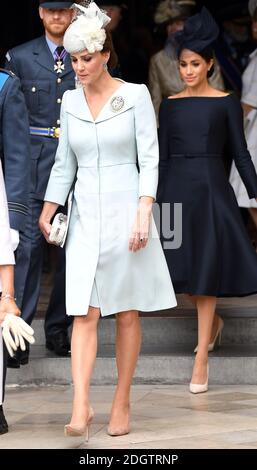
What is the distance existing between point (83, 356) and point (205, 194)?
72.3 inches

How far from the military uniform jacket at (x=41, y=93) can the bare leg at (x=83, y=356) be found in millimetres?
1724


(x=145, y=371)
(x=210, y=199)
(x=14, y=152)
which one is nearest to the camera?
(x=14, y=152)

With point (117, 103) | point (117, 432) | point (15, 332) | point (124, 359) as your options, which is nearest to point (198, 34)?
point (117, 103)

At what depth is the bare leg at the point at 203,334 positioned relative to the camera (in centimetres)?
793

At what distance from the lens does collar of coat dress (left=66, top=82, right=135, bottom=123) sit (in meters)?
6.61

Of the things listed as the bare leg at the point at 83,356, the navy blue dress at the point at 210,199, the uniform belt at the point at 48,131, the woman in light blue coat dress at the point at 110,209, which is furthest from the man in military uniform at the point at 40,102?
the bare leg at the point at 83,356

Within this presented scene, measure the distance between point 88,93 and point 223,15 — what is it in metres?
6.03

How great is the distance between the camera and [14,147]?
6.73 m

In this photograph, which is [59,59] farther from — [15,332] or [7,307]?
[15,332]

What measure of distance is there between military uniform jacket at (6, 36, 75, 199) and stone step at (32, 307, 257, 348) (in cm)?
110

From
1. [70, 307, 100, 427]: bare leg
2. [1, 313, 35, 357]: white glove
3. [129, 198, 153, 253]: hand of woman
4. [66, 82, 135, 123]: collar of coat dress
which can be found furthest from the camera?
[66, 82, 135, 123]: collar of coat dress

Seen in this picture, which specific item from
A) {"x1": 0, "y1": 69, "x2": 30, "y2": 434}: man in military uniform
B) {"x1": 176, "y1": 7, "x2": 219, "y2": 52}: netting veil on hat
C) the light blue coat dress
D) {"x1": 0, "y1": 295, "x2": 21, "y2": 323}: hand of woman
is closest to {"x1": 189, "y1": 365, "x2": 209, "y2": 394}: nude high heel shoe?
the light blue coat dress

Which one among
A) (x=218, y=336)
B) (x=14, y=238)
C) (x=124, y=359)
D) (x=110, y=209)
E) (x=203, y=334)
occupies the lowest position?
(x=218, y=336)

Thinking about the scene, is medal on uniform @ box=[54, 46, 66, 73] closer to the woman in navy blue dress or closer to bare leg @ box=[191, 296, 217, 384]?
the woman in navy blue dress
